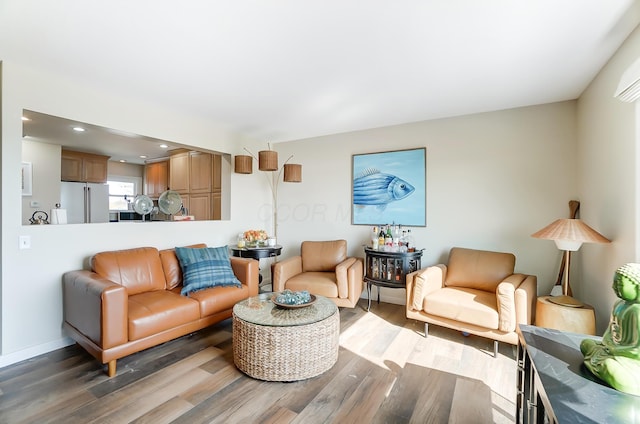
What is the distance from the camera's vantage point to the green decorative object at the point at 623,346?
0.98 metres

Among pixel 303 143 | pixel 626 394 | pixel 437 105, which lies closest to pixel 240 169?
pixel 303 143

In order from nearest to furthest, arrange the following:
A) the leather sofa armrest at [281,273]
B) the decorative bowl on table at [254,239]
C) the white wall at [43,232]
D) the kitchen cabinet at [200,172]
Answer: the white wall at [43,232] → the leather sofa armrest at [281,273] → the decorative bowl on table at [254,239] → the kitchen cabinet at [200,172]

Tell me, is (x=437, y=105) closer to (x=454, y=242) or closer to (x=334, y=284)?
(x=454, y=242)

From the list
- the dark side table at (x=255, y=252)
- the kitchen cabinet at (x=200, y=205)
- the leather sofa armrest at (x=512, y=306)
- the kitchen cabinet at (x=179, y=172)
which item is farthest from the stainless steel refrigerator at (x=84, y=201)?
Result: the leather sofa armrest at (x=512, y=306)

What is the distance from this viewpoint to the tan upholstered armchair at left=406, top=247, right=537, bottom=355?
2428mm

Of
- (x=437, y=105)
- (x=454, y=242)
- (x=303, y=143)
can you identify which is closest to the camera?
(x=437, y=105)

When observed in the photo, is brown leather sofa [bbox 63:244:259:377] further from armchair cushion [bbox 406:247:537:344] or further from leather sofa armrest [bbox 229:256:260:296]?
armchair cushion [bbox 406:247:537:344]

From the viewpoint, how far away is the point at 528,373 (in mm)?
1350

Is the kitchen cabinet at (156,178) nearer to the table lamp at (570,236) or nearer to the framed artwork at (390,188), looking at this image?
the framed artwork at (390,188)

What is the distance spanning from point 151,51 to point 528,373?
2961mm

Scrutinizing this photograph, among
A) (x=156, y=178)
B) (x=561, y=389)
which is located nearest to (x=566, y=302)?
(x=561, y=389)

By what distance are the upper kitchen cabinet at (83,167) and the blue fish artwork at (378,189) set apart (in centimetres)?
483

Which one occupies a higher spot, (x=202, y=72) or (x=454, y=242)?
(x=202, y=72)

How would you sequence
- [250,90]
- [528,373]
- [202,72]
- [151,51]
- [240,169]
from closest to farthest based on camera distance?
[528,373]
[151,51]
[202,72]
[250,90]
[240,169]
